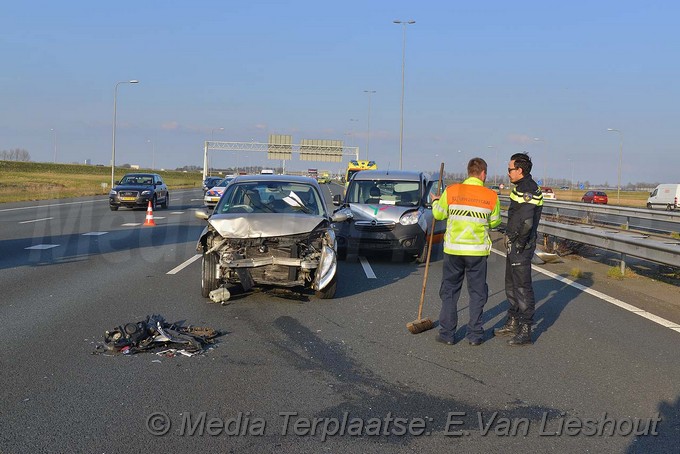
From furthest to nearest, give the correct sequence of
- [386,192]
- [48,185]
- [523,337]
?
[48,185] → [386,192] → [523,337]

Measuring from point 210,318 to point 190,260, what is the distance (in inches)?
234

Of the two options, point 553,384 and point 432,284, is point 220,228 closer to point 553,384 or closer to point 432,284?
point 432,284

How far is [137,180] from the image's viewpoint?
3244 cm

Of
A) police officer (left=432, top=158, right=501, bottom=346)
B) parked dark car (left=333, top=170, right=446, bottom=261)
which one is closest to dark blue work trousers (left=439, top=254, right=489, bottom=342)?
police officer (left=432, top=158, right=501, bottom=346)

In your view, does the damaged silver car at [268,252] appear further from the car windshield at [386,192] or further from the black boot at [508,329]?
the car windshield at [386,192]

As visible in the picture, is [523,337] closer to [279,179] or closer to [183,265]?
[279,179]

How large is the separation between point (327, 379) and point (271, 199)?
5.00 metres

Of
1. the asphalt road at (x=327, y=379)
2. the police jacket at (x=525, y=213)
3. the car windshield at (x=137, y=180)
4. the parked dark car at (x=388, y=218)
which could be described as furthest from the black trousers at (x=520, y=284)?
the car windshield at (x=137, y=180)

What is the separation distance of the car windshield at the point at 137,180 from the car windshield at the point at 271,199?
2236 cm

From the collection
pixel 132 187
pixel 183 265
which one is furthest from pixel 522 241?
pixel 132 187

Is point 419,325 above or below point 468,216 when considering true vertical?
below

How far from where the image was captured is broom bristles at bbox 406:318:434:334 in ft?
25.6

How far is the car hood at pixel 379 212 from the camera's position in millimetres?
14258

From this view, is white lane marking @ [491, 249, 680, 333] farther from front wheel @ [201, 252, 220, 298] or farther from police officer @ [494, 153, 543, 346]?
front wheel @ [201, 252, 220, 298]
